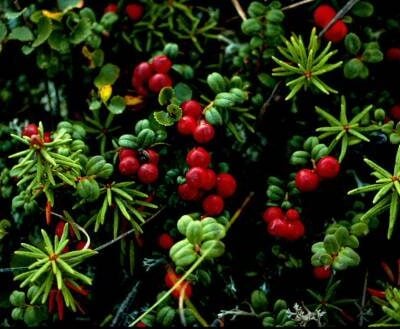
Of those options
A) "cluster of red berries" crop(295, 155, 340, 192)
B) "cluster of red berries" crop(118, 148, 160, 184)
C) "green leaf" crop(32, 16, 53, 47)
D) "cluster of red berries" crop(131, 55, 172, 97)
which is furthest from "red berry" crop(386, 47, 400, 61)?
"green leaf" crop(32, 16, 53, 47)

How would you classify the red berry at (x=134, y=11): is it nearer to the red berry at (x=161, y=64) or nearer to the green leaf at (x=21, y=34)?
the red berry at (x=161, y=64)

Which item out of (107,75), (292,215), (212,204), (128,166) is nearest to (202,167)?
(212,204)

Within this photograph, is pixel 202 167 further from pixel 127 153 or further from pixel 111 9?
pixel 111 9

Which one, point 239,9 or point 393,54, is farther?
point 239,9

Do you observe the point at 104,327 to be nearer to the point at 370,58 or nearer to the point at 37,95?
the point at 37,95

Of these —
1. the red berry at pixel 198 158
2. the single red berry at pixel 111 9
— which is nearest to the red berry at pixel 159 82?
the red berry at pixel 198 158

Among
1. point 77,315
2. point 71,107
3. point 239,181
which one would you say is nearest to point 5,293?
point 77,315
